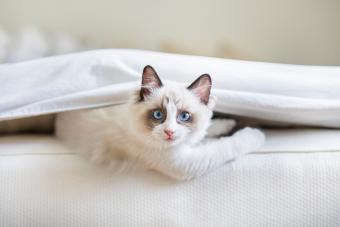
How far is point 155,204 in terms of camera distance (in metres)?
1.02

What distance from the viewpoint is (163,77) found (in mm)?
1183

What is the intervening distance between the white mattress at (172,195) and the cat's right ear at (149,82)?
0.67 feet

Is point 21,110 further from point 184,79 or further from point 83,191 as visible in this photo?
point 184,79

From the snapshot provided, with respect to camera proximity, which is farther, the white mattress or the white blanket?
the white blanket

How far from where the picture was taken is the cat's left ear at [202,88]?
99 cm

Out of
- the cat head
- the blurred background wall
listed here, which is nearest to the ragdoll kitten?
the cat head

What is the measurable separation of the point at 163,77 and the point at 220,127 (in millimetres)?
213

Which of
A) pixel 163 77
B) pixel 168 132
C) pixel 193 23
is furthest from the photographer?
pixel 193 23

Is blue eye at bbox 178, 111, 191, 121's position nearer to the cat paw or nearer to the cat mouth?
the cat mouth

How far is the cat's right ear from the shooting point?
98cm

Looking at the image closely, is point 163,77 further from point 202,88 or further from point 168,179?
point 168,179

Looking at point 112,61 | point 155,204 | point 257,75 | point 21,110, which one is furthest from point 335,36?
point 21,110

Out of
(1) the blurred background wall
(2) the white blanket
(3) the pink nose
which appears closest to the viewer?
(3) the pink nose

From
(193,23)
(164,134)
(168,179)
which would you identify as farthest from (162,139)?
(193,23)
